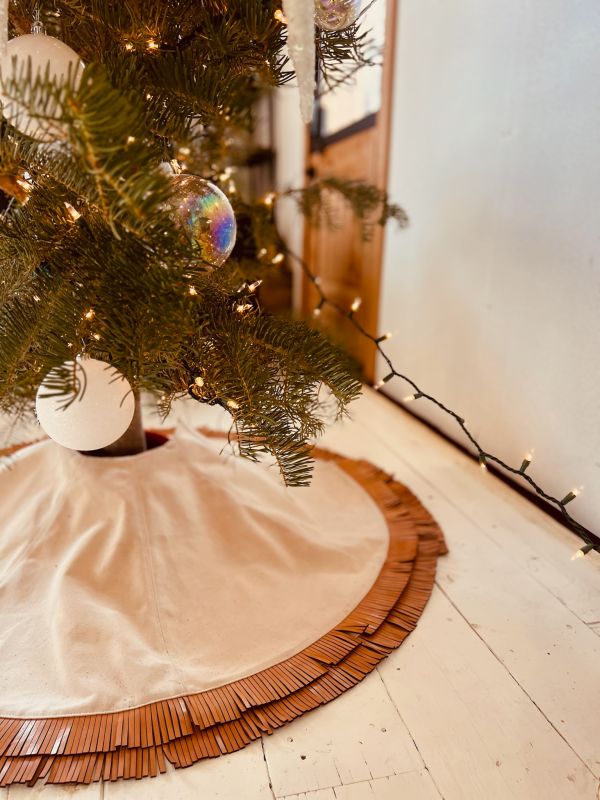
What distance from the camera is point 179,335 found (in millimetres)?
553

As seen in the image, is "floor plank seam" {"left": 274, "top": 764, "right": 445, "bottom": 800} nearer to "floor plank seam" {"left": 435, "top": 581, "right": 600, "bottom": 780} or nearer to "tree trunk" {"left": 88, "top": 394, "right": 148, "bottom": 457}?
"floor plank seam" {"left": 435, "top": 581, "right": 600, "bottom": 780}

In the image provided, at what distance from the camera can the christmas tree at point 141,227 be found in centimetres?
46

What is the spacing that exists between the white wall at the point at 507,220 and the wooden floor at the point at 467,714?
0.65 feet

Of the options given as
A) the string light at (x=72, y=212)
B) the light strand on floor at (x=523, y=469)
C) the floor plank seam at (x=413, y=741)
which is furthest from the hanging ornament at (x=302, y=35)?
the floor plank seam at (x=413, y=741)

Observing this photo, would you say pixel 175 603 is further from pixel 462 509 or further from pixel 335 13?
pixel 335 13

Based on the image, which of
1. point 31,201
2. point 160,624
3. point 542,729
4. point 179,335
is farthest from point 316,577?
point 31,201

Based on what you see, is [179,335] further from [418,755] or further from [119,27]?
[418,755]

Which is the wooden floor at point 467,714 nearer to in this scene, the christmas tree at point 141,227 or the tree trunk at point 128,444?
the christmas tree at point 141,227

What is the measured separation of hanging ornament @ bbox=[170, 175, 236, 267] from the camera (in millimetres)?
613

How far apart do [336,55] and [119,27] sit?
27cm

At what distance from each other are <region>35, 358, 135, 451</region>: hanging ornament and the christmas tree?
0.02 m

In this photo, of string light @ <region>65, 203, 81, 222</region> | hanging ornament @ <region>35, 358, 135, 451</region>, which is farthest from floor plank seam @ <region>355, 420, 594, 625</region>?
string light @ <region>65, 203, 81, 222</region>

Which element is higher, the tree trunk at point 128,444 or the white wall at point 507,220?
the white wall at point 507,220

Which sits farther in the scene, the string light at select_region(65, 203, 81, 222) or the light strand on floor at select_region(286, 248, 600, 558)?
the light strand on floor at select_region(286, 248, 600, 558)
